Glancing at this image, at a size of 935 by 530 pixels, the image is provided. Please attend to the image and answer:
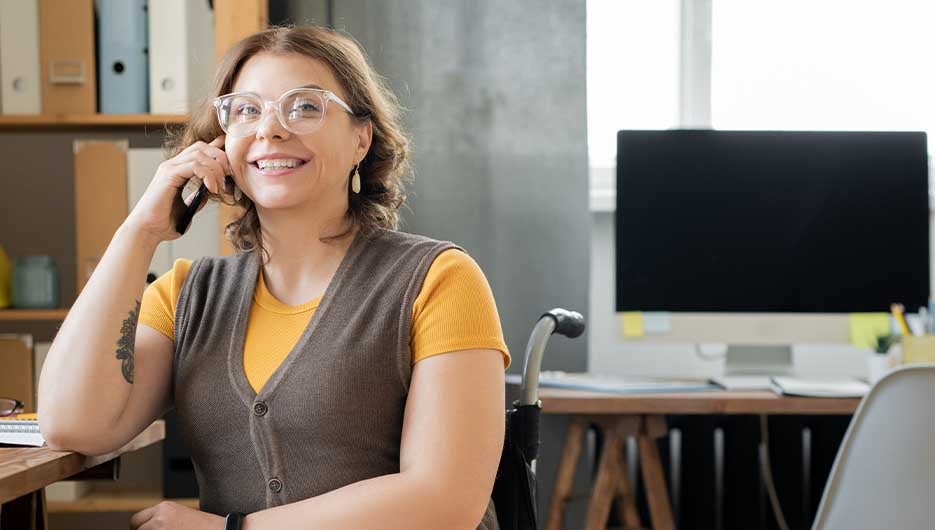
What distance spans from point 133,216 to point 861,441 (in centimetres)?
100

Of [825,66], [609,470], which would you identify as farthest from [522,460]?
[825,66]

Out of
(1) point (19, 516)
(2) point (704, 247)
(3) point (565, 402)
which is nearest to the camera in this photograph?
(1) point (19, 516)

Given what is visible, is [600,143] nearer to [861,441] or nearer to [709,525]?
[709,525]

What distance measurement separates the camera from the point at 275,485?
1.21 metres

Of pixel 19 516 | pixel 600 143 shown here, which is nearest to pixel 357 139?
pixel 19 516

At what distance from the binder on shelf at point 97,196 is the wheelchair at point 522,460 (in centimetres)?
124

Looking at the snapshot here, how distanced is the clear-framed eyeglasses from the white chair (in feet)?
2.64

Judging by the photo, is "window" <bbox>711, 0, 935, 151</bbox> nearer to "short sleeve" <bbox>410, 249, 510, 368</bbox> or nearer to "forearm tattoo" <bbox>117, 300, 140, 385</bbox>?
"short sleeve" <bbox>410, 249, 510, 368</bbox>

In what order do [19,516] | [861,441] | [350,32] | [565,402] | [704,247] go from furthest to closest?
[350,32], [704,247], [565,402], [861,441], [19,516]

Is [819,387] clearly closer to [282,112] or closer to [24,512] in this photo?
[282,112]

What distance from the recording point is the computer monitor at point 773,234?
7.30 ft

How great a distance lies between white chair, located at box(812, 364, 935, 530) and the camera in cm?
128

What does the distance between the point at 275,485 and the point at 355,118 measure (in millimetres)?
494

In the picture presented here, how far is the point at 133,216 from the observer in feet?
4.33
